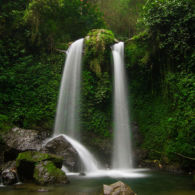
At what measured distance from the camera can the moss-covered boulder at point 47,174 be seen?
206 inches

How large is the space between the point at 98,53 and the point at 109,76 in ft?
4.51

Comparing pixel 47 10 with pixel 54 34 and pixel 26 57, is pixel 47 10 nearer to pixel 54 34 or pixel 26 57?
pixel 54 34

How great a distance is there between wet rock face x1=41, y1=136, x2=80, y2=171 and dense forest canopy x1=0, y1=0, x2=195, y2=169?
2.16 metres

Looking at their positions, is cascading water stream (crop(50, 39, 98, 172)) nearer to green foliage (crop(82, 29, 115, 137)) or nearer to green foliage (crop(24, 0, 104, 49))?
green foliage (crop(82, 29, 115, 137))

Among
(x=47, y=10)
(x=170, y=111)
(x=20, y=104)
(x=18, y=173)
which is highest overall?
(x=47, y=10)

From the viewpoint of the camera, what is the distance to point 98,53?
36.2 ft

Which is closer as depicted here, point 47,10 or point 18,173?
point 18,173

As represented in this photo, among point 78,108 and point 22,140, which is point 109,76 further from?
point 22,140

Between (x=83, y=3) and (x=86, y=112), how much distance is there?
394 inches

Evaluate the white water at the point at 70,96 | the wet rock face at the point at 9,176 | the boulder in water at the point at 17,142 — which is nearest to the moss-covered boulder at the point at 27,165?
the wet rock face at the point at 9,176

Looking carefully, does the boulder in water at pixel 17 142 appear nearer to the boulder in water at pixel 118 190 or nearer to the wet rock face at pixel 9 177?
the wet rock face at pixel 9 177

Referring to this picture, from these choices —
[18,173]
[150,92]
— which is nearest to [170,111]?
[150,92]

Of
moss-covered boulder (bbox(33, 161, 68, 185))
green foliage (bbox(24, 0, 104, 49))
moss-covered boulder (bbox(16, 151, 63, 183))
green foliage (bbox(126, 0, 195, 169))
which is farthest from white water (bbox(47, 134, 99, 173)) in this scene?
green foliage (bbox(24, 0, 104, 49))

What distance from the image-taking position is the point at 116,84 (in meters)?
10.8
